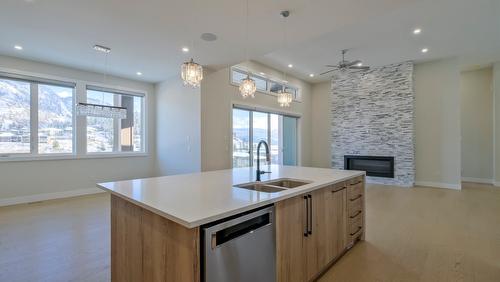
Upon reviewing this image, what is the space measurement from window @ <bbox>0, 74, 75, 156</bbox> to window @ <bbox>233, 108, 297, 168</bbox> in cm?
378

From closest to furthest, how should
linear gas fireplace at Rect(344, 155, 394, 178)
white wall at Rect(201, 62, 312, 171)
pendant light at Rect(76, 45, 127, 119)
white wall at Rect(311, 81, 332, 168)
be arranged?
pendant light at Rect(76, 45, 127, 119) < white wall at Rect(201, 62, 312, 171) < linear gas fireplace at Rect(344, 155, 394, 178) < white wall at Rect(311, 81, 332, 168)

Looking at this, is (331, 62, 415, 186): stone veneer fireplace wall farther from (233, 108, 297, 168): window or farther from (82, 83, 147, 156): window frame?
(82, 83, 147, 156): window frame

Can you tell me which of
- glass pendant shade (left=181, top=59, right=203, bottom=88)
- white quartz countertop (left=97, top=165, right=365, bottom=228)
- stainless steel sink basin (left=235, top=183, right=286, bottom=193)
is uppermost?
glass pendant shade (left=181, top=59, right=203, bottom=88)

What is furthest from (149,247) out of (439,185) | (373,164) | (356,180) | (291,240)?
(439,185)

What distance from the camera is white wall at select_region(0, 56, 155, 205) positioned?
4590mm

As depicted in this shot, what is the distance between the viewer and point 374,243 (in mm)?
2893

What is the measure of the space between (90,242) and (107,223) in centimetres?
65

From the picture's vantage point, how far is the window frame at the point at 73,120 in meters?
4.65

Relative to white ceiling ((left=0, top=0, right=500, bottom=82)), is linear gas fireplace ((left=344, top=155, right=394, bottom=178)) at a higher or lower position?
lower

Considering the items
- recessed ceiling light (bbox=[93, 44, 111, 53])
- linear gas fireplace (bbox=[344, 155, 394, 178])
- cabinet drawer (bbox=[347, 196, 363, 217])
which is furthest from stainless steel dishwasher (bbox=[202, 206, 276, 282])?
linear gas fireplace (bbox=[344, 155, 394, 178])

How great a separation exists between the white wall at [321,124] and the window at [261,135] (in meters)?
0.95

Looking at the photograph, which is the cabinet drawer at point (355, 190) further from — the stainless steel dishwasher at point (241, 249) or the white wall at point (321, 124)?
the white wall at point (321, 124)

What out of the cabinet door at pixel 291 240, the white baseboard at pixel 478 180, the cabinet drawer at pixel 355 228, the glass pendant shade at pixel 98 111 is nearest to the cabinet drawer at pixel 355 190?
the cabinet drawer at pixel 355 228

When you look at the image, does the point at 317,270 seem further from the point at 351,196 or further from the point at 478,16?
the point at 478,16
